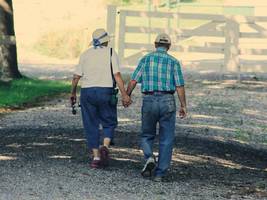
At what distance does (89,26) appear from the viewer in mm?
37188

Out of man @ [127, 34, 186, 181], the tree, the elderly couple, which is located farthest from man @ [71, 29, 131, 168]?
the tree

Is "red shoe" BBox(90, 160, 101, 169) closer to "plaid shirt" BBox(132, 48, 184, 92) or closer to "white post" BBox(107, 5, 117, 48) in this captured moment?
"plaid shirt" BBox(132, 48, 184, 92)

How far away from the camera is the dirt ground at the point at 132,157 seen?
943 centimetres

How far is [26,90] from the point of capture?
20938mm

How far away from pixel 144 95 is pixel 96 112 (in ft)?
2.69

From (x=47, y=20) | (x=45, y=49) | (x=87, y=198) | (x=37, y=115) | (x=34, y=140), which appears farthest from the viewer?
(x=47, y=20)

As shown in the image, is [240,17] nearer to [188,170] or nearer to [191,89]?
[191,89]

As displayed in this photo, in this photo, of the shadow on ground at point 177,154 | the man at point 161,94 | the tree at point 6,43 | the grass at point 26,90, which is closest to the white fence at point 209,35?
the grass at point 26,90

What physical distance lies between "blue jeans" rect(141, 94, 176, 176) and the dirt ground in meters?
0.25

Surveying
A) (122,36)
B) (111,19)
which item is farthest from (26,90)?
(122,36)

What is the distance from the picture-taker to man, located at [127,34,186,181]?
10.2m

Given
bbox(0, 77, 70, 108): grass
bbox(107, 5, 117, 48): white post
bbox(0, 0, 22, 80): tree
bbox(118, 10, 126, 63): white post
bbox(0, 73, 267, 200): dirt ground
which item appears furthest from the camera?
bbox(118, 10, 126, 63): white post

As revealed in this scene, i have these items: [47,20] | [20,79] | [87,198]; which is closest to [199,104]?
[20,79]

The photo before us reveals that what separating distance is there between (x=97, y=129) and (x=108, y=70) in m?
0.72
